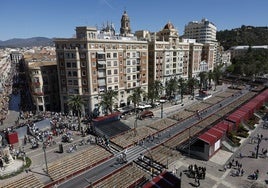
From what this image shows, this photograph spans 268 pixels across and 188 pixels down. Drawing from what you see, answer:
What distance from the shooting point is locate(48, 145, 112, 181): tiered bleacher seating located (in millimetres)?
38562

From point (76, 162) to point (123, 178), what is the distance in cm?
1118

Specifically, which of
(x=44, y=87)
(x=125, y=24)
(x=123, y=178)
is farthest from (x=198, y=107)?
(x=125, y=24)

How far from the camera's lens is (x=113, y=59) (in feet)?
243

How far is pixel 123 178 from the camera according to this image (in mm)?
37094

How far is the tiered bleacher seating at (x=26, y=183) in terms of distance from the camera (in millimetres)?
34384

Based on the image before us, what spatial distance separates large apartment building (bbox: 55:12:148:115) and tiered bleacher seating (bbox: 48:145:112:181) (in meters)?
27.2

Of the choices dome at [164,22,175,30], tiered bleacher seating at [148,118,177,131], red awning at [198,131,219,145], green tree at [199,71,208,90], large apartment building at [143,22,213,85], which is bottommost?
tiered bleacher seating at [148,118,177,131]

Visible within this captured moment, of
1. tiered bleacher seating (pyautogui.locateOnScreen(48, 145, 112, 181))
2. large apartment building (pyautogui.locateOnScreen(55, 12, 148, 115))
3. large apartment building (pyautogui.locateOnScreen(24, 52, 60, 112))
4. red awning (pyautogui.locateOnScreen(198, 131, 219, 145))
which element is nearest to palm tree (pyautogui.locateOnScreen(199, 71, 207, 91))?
large apartment building (pyautogui.locateOnScreen(55, 12, 148, 115))

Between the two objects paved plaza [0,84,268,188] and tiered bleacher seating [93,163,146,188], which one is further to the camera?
paved plaza [0,84,268,188]

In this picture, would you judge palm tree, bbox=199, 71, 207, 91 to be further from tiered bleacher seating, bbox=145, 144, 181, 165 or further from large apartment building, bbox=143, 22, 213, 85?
tiered bleacher seating, bbox=145, 144, 181, 165

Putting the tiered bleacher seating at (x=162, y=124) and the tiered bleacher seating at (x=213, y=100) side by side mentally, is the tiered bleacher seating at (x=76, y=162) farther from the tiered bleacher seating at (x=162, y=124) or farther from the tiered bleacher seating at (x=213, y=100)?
the tiered bleacher seating at (x=213, y=100)

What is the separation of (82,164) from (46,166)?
6.85 metres

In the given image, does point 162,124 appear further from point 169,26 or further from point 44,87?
point 169,26

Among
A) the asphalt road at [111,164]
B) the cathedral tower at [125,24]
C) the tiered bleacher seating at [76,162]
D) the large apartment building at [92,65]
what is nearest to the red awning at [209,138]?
the asphalt road at [111,164]
